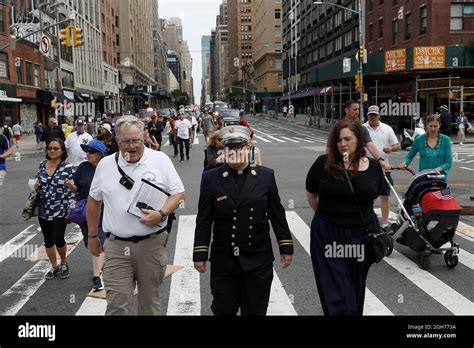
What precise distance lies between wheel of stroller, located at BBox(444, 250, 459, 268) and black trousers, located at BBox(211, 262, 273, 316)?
407 centimetres

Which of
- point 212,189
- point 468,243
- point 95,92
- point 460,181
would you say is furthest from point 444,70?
A: point 95,92

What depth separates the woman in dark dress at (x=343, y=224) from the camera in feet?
13.7

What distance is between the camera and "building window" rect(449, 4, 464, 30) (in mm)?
35156

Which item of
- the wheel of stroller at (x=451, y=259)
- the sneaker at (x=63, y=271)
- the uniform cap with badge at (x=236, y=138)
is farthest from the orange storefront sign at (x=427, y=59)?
the uniform cap with badge at (x=236, y=138)

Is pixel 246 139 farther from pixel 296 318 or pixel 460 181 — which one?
pixel 460 181

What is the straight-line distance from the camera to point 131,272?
4176mm

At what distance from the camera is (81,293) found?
6266 millimetres

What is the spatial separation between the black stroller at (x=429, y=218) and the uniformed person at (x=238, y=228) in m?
3.47

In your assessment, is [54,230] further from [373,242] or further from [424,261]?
[424,261]

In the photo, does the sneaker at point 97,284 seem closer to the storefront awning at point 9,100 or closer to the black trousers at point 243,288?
the black trousers at point 243,288

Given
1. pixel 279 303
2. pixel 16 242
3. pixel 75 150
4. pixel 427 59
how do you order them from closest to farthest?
pixel 279 303 → pixel 16 242 → pixel 75 150 → pixel 427 59

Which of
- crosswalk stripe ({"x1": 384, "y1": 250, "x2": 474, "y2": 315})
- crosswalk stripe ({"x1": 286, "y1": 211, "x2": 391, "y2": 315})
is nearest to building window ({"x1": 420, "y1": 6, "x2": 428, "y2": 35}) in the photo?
crosswalk stripe ({"x1": 286, "y1": 211, "x2": 391, "y2": 315})

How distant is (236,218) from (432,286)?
3588 millimetres

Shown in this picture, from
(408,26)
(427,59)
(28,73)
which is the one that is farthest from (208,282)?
(28,73)
